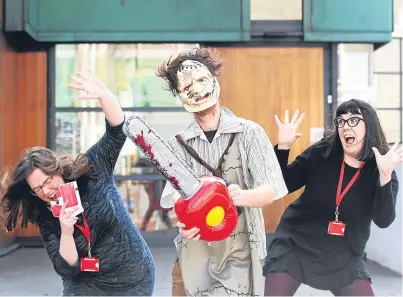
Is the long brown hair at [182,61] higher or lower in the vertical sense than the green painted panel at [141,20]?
lower

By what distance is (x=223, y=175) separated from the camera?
265 cm

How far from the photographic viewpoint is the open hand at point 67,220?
262 cm

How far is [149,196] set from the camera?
8.46 meters

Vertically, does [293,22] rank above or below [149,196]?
above

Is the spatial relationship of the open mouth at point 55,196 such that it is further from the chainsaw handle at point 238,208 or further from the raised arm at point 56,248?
the chainsaw handle at point 238,208

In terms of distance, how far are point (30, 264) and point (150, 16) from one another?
3.76 metres

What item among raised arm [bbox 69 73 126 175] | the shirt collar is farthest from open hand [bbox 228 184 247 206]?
raised arm [bbox 69 73 126 175]

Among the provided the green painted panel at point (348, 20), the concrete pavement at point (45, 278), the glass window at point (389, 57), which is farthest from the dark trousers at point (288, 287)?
the glass window at point (389, 57)

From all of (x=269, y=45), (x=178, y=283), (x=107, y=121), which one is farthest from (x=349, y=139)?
(x=269, y=45)

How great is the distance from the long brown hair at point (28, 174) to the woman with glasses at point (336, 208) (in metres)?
1.15

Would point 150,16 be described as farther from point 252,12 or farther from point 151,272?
point 151,272

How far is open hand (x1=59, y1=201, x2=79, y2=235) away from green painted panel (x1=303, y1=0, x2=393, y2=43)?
6230 millimetres

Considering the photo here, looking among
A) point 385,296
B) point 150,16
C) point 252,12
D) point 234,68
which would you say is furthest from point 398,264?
point 150,16

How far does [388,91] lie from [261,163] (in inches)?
296
